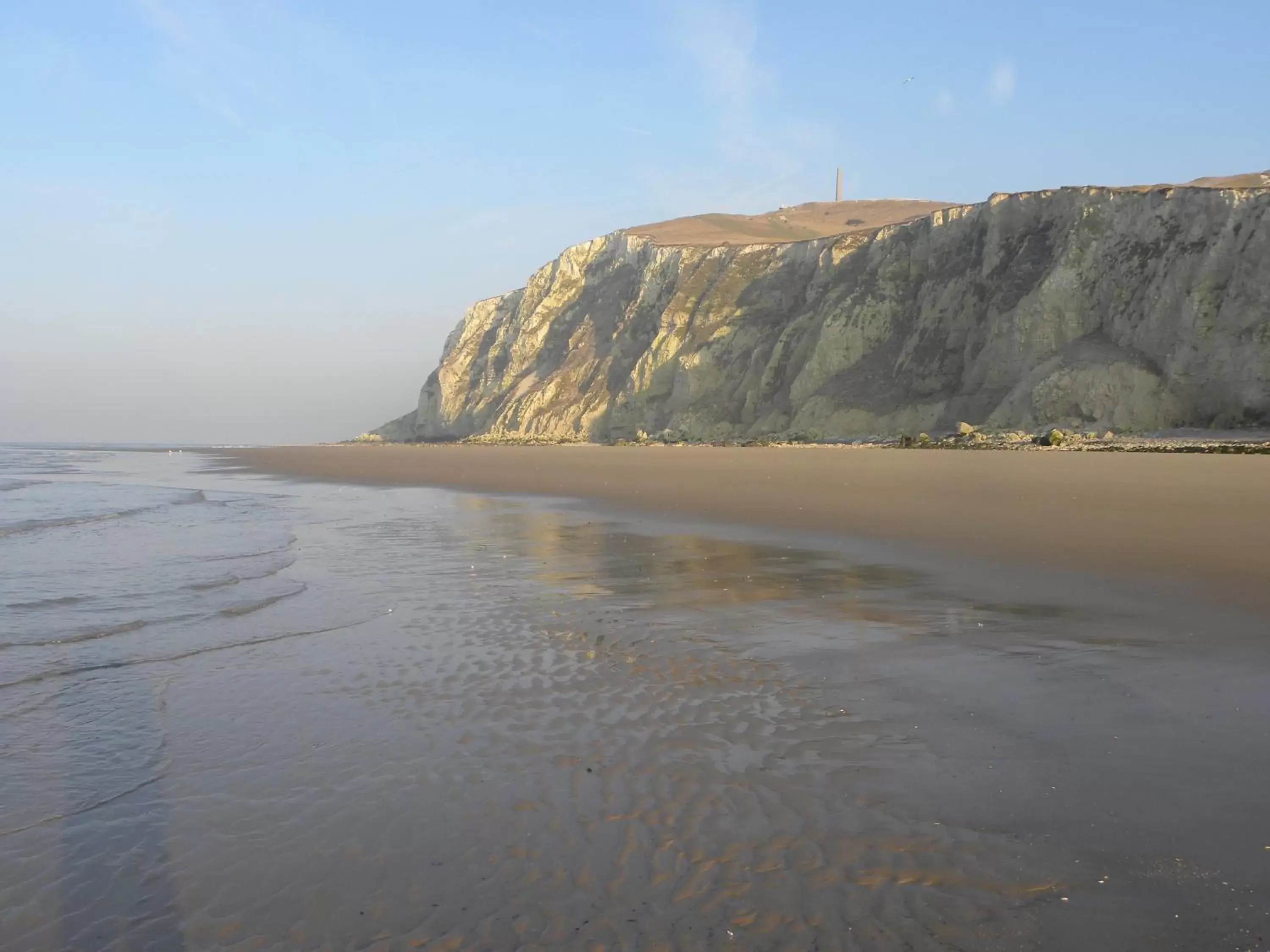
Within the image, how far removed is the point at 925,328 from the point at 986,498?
1594 inches

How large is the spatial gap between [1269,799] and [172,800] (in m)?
5.17

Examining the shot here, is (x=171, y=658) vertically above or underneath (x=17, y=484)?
underneath

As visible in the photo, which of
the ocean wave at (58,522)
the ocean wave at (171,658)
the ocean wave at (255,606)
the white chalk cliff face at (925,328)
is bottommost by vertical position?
the ocean wave at (171,658)

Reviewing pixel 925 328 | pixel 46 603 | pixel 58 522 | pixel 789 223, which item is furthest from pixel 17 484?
pixel 789 223

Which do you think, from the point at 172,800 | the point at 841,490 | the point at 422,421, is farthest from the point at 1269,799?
the point at 422,421

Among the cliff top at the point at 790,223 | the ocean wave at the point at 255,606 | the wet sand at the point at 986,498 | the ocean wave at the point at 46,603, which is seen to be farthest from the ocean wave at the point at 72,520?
the cliff top at the point at 790,223

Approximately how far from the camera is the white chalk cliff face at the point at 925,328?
133 ft

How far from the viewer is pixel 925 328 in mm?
55156

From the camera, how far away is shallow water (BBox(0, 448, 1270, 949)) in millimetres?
3156

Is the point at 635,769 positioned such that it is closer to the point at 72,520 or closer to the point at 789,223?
the point at 72,520

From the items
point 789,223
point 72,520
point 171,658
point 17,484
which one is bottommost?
point 171,658

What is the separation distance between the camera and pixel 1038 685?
19.0 ft

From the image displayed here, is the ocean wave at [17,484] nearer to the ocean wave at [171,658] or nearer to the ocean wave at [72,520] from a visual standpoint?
the ocean wave at [72,520]

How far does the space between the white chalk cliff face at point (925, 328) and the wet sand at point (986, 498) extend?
12.9 meters
